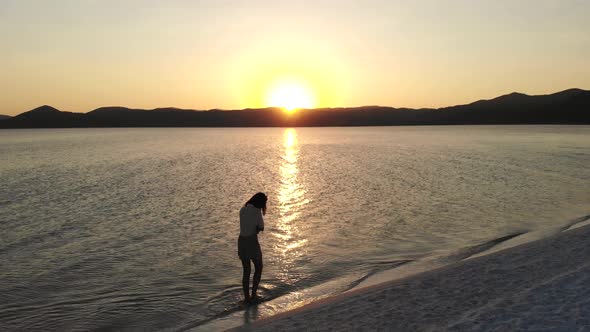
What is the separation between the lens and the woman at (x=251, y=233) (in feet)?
33.3

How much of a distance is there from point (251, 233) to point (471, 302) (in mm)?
4390

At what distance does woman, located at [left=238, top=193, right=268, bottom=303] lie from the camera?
1016 centimetres

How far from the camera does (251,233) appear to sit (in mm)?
10383

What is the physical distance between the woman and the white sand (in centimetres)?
139

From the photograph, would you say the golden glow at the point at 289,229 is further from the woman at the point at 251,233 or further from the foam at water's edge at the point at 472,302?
the foam at water's edge at the point at 472,302

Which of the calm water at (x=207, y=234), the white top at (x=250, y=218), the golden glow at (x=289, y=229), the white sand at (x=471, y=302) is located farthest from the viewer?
the golden glow at (x=289, y=229)

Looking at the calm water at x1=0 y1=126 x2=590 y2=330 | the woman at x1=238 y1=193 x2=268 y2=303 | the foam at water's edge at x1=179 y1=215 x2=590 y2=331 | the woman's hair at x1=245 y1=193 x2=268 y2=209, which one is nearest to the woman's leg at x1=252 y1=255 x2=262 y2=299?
the woman at x1=238 y1=193 x2=268 y2=303

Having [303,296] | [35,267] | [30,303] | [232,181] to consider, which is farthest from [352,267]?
[232,181]

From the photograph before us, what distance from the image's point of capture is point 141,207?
26891mm

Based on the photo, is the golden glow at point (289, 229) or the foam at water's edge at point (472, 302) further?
the golden glow at point (289, 229)

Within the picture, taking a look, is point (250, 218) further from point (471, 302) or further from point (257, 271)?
point (471, 302)

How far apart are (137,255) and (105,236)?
12.4ft

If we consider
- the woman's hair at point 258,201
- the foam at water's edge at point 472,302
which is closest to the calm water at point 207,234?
the foam at water's edge at point 472,302

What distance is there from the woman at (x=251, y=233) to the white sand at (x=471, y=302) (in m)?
1.39
